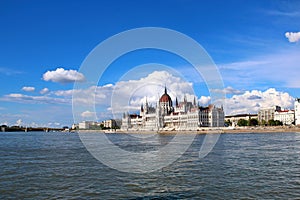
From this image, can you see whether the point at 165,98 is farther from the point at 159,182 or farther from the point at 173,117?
the point at 159,182

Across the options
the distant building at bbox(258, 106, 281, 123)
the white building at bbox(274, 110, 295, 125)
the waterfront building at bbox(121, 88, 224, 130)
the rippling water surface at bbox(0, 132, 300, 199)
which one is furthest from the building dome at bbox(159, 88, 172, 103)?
the rippling water surface at bbox(0, 132, 300, 199)

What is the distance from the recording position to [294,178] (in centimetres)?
1569

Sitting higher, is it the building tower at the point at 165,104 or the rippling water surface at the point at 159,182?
the building tower at the point at 165,104

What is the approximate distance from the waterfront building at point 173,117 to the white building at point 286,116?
30833mm

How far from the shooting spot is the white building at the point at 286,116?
150 meters

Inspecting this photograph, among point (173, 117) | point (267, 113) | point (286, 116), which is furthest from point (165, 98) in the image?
point (286, 116)

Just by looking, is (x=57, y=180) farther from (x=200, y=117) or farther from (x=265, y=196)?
(x=200, y=117)

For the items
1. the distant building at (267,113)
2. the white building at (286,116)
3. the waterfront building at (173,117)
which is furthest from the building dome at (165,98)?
the white building at (286,116)

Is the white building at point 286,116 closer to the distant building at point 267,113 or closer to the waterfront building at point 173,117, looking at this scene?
the distant building at point 267,113

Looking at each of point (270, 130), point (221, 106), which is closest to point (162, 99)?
point (221, 106)

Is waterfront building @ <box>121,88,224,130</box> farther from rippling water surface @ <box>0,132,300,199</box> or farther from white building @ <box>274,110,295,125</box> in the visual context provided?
rippling water surface @ <box>0,132,300,199</box>

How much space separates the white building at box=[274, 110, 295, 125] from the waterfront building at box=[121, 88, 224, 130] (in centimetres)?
3083

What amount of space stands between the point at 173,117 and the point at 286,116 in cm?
5386

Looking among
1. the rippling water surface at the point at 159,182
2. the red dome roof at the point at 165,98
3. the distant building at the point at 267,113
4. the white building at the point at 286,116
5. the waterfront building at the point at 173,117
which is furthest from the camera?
the red dome roof at the point at 165,98
